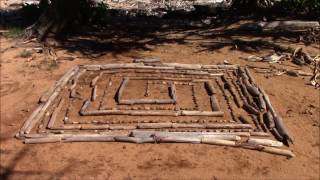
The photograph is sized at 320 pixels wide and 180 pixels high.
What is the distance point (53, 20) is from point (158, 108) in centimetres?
455

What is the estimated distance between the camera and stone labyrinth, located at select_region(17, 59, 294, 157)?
6047mm

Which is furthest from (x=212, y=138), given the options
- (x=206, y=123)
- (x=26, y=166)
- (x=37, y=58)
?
(x=37, y=58)

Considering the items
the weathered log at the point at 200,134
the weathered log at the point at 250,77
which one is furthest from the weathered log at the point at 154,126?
the weathered log at the point at 250,77

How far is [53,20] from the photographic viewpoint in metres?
10.4

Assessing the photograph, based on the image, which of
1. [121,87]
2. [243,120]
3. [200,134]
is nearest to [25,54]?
[121,87]

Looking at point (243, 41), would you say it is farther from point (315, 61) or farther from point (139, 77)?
point (139, 77)

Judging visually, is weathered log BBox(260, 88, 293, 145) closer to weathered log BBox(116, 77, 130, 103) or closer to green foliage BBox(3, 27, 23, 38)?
weathered log BBox(116, 77, 130, 103)

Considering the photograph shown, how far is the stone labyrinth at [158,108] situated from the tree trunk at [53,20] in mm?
2338

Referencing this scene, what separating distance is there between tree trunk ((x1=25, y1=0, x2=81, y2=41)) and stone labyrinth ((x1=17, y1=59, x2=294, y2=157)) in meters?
2.34

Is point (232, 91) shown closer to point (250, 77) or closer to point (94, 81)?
point (250, 77)

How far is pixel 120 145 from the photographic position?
5.94 meters

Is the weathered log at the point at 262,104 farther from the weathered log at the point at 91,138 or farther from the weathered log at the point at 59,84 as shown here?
the weathered log at the point at 59,84

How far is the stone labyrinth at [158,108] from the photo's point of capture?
605 centimetres

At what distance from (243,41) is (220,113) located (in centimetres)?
379
